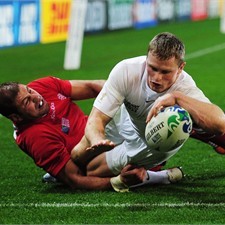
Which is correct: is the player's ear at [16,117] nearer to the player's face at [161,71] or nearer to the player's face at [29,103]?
the player's face at [29,103]

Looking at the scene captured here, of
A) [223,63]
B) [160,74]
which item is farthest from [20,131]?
[223,63]

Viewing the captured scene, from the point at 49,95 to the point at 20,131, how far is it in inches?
21.7

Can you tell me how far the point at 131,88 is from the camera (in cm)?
620

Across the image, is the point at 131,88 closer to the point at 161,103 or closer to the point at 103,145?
the point at 161,103

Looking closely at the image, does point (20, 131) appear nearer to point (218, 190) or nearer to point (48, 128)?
point (48, 128)

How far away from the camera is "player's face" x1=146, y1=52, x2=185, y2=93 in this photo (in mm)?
5789

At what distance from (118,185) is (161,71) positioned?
1.16 m

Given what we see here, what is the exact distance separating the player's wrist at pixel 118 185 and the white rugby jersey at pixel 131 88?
1.98ft

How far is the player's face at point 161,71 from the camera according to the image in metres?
5.79

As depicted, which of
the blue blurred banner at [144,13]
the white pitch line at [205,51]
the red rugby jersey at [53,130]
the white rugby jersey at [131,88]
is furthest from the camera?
the blue blurred banner at [144,13]

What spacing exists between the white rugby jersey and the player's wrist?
0.60 meters

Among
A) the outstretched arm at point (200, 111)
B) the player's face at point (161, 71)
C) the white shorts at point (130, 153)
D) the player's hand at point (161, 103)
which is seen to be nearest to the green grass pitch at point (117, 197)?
the white shorts at point (130, 153)

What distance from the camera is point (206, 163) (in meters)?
7.82

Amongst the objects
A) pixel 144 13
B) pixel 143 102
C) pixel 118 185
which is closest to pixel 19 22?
pixel 144 13
